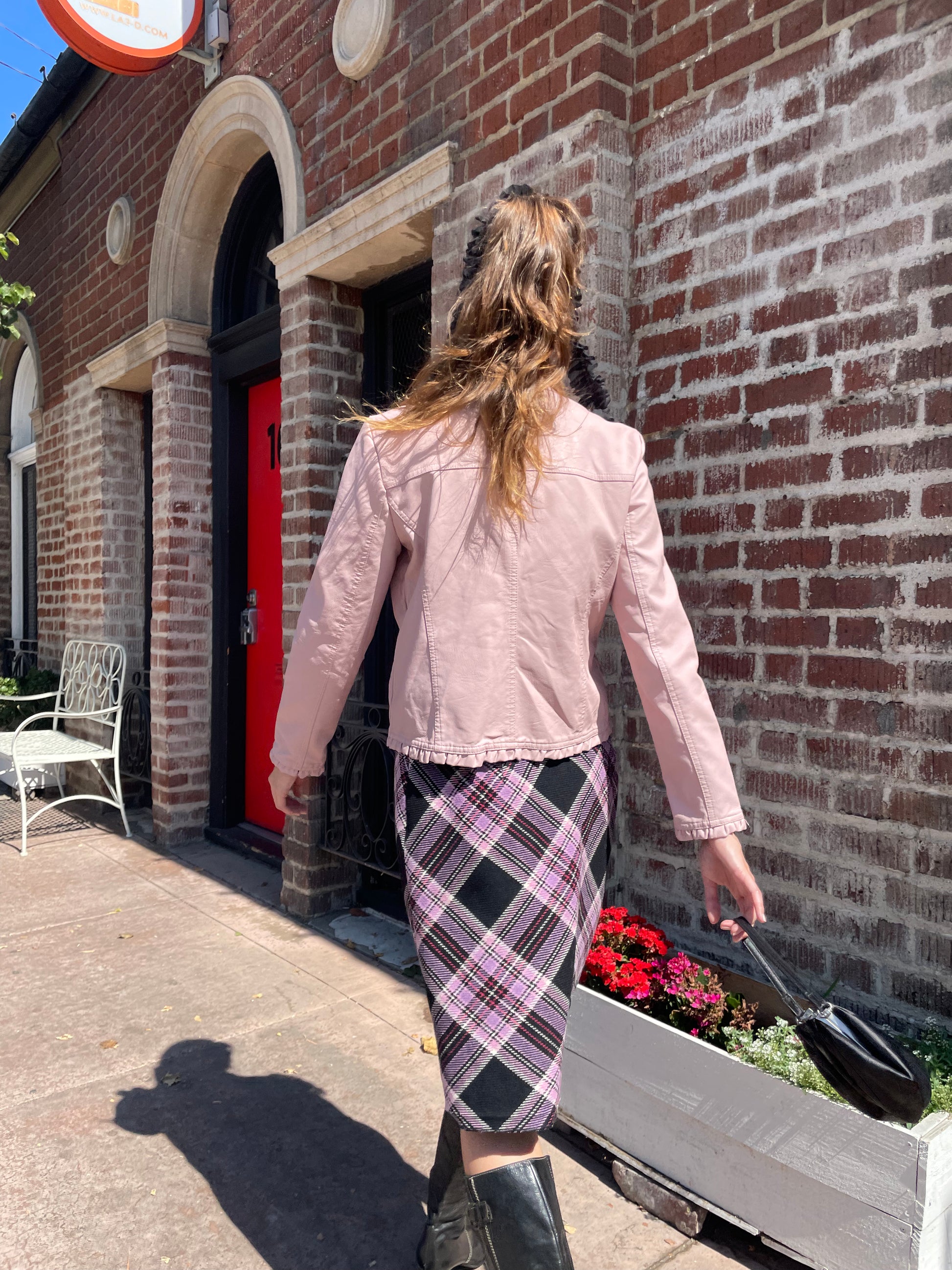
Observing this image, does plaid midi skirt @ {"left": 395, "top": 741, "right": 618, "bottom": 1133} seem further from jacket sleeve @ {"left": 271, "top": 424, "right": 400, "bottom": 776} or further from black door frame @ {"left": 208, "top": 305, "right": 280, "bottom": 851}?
black door frame @ {"left": 208, "top": 305, "right": 280, "bottom": 851}

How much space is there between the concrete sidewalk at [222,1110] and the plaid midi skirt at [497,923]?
0.81m

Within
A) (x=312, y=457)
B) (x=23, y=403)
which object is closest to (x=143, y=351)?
(x=312, y=457)

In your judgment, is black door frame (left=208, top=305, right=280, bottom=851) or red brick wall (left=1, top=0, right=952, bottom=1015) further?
black door frame (left=208, top=305, right=280, bottom=851)

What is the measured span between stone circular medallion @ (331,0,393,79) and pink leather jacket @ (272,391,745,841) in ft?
9.22

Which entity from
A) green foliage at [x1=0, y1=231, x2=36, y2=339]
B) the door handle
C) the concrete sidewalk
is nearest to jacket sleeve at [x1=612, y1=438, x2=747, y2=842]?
the concrete sidewalk


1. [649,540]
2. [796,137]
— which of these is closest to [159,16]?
[796,137]

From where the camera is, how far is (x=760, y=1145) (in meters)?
1.91

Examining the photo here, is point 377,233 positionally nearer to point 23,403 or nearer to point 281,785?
point 281,785

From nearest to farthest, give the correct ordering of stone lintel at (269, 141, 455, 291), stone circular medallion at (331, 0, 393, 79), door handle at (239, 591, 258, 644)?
stone lintel at (269, 141, 455, 291) < stone circular medallion at (331, 0, 393, 79) < door handle at (239, 591, 258, 644)

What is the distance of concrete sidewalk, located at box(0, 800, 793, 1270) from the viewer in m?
2.06

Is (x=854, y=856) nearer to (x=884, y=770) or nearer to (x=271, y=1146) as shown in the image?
(x=884, y=770)

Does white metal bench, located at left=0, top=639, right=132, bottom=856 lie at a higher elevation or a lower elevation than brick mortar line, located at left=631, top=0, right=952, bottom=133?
lower

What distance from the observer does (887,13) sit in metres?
2.23

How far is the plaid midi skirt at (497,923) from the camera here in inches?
58.6
